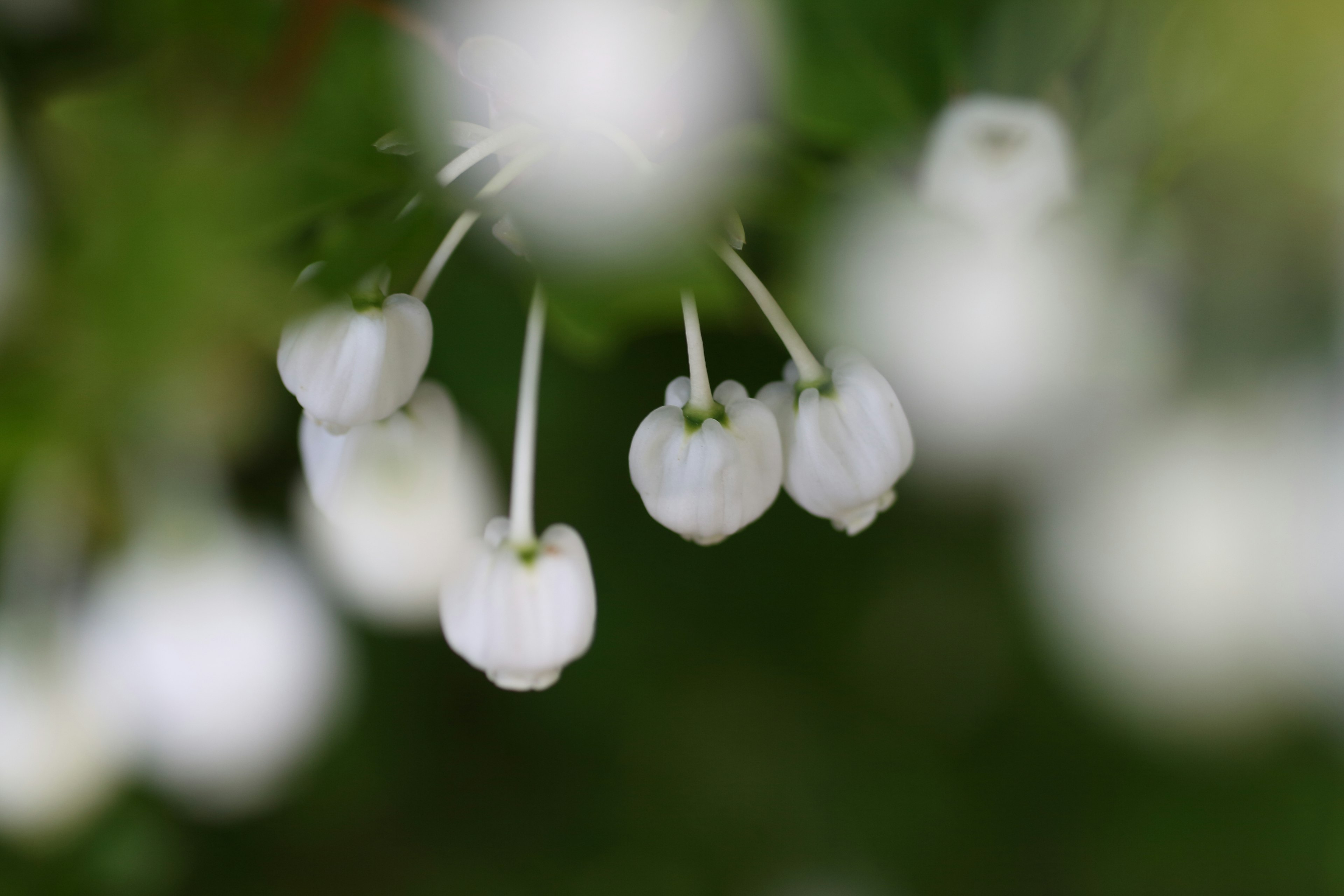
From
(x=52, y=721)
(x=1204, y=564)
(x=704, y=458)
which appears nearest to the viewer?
(x=704, y=458)

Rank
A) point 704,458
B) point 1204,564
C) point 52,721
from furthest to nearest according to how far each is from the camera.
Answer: point 1204,564 < point 52,721 < point 704,458

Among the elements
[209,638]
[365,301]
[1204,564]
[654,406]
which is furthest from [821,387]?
[1204,564]

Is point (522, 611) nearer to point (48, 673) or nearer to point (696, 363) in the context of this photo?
point (696, 363)

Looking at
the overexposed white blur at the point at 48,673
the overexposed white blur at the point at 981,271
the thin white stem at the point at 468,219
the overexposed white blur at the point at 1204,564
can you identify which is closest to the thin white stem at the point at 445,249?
the thin white stem at the point at 468,219

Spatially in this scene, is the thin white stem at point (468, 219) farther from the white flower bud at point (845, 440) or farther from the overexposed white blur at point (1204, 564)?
the overexposed white blur at point (1204, 564)

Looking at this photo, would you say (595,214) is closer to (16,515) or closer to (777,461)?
(777,461)
